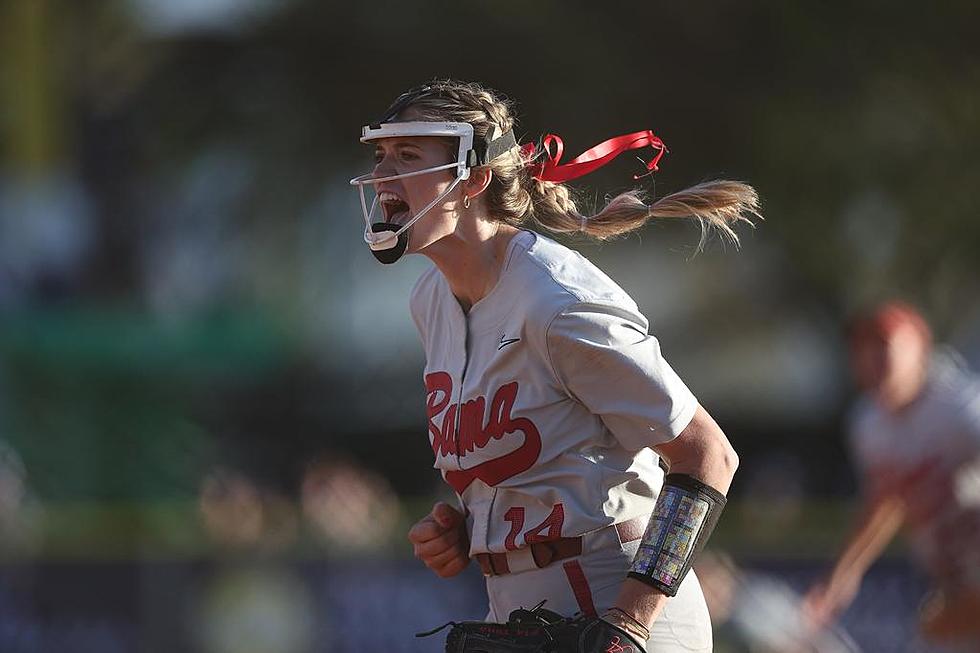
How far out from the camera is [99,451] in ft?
52.5

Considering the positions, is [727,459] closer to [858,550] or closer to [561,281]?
[561,281]

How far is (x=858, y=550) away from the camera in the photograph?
23.9ft

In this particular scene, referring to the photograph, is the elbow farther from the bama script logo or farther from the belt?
the bama script logo

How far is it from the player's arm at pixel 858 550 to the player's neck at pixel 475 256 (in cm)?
384

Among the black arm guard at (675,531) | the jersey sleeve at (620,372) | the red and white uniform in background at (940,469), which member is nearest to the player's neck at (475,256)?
the jersey sleeve at (620,372)

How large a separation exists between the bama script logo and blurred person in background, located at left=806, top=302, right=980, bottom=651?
379cm

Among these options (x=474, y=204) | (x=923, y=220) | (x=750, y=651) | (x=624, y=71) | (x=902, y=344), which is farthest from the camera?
(x=624, y=71)

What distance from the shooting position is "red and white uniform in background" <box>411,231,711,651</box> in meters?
3.45

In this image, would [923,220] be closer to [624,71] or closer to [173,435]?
[624,71]

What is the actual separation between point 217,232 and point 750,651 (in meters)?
15.3

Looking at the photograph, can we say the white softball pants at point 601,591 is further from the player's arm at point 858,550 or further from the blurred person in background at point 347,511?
the blurred person in background at point 347,511

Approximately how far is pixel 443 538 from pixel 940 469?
13.1 feet

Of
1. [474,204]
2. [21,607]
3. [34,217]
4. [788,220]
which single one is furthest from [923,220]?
[474,204]

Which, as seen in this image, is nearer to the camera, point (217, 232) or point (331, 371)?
point (331, 371)
